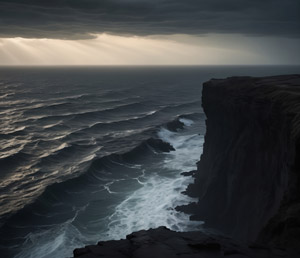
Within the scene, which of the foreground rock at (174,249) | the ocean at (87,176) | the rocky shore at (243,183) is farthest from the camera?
the ocean at (87,176)

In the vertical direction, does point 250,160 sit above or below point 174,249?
below

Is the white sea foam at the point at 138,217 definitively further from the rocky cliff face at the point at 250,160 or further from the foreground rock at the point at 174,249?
the foreground rock at the point at 174,249

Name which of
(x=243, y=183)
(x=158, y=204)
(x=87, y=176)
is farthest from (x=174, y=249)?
(x=87, y=176)

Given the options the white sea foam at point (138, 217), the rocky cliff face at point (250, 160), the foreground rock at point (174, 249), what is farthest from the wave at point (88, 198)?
the foreground rock at point (174, 249)

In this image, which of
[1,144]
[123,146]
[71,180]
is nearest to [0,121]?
[1,144]

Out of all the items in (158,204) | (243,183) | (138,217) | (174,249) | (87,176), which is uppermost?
(174,249)

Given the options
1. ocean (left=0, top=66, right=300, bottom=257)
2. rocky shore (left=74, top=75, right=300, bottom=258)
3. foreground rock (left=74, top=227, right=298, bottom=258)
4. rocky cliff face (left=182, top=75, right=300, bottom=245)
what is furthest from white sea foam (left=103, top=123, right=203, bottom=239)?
foreground rock (left=74, top=227, right=298, bottom=258)

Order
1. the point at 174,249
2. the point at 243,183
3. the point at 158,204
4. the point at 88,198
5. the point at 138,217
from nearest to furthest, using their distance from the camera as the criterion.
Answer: the point at 174,249
the point at 243,183
the point at 138,217
the point at 158,204
the point at 88,198

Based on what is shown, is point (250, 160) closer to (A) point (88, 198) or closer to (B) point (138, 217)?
(B) point (138, 217)

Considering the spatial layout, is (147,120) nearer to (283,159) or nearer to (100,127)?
(100,127)

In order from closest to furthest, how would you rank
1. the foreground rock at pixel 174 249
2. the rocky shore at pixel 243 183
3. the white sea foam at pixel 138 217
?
1. the foreground rock at pixel 174 249
2. the rocky shore at pixel 243 183
3. the white sea foam at pixel 138 217
